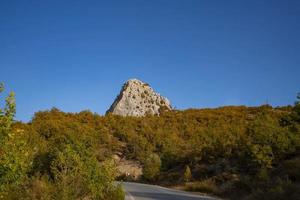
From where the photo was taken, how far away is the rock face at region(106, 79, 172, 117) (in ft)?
253

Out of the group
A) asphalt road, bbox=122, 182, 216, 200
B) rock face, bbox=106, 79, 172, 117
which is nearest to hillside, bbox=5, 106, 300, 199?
asphalt road, bbox=122, 182, 216, 200

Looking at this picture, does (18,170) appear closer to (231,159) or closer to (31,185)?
(31,185)

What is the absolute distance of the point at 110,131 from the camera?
195ft

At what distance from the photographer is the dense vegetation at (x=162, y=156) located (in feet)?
51.2

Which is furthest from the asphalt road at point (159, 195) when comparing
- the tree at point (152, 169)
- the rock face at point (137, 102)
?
the rock face at point (137, 102)

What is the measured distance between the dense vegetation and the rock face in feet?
29.2

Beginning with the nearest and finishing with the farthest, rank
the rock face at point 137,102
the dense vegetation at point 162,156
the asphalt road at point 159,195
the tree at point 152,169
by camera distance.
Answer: the dense vegetation at point 162,156 < the asphalt road at point 159,195 < the tree at point 152,169 < the rock face at point 137,102

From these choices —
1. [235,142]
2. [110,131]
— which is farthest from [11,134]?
[110,131]

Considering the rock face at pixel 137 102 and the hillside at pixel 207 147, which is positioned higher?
the rock face at pixel 137 102

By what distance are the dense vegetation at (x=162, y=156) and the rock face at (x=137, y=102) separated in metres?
8.90

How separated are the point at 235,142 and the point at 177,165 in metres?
7.60

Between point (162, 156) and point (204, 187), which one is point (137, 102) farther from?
point (204, 187)

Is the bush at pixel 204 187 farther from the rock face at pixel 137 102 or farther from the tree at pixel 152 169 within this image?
the rock face at pixel 137 102

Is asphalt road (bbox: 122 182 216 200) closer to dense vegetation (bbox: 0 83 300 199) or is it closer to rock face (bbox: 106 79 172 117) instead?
dense vegetation (bbox: 0 83 300 199)
